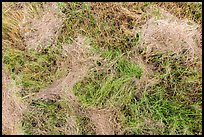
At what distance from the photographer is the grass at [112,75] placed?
2463 mm

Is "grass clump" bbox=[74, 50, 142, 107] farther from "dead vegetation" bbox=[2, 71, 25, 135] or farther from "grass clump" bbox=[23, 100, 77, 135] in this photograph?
"dead vegetation" bbox=[2, 71, 25, 135]

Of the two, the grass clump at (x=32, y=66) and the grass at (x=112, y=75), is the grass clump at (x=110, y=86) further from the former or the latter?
the grass clump at (x=32, y=66)

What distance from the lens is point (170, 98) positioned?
247 centimetres

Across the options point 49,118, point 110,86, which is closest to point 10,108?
point 49,118

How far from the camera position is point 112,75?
2.47 m

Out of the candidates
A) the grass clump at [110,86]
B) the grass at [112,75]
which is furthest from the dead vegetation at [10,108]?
the grass clump at [110,86]

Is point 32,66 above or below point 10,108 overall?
above

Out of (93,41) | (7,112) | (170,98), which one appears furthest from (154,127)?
(7,112)

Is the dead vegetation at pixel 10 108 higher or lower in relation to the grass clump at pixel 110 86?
lower

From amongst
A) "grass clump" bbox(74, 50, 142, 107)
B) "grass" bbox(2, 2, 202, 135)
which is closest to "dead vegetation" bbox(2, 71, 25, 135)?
"grass" bbox(2, 2, 202, 135)

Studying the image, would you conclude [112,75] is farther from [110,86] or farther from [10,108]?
[10,108]

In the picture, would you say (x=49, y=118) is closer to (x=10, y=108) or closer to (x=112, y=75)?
(x=10, y=108)

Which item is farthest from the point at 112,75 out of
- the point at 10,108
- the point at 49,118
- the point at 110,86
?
the point at 10,108

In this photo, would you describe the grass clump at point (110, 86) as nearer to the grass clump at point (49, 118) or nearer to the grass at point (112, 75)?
the grass at point (112, 75)
